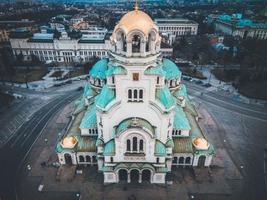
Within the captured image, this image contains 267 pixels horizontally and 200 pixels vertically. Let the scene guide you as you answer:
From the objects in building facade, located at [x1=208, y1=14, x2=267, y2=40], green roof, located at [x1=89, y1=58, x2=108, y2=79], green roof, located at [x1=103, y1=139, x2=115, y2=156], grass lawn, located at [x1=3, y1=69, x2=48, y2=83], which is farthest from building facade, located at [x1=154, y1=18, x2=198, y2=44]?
green roof, located at [x1=103, y1=139, x2=115, y2=156]

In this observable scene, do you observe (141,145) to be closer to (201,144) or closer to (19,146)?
(201,144)

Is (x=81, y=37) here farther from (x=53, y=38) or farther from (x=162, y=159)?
(x=162, y=159)

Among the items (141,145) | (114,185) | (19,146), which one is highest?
(141,145)

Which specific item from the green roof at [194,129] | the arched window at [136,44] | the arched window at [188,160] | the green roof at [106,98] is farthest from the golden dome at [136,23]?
the arched window at [188,160]

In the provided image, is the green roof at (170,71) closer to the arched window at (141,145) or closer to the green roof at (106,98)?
the green roof at (106,98)

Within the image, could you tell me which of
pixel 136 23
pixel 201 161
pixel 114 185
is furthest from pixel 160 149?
pixel 136 23

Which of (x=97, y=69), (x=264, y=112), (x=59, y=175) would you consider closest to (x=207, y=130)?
(x=264, y=112)

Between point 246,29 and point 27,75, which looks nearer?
point 27,75
